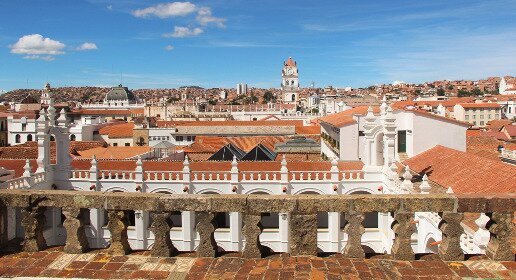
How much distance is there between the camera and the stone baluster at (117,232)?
19.3 ft

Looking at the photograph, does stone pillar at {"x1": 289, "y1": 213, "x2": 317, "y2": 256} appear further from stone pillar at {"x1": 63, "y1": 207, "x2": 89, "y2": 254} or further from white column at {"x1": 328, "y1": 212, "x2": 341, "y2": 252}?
white column at {"x1": 328, "y1": 212, "x2": 341, "y2": 252}

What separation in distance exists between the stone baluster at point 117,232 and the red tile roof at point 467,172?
1109 centimetres

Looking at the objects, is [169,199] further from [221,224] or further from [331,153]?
[331,153]

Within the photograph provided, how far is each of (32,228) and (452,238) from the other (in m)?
5.39

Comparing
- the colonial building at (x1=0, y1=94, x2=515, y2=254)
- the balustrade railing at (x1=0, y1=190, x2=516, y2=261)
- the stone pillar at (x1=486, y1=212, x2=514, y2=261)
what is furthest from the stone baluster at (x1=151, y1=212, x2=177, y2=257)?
the colonial building at (x1=0, y1=94, x2=515, y2=254)

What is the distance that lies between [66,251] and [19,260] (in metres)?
0.54

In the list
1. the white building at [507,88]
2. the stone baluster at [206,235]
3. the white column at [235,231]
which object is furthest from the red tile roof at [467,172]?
the white building at [507,88]

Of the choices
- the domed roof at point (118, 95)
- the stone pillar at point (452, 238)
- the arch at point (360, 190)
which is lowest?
the arch at point (360, 190)

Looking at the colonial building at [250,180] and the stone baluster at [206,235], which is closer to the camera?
the stone baluster at [206,235]

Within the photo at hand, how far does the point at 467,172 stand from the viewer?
16.0 m

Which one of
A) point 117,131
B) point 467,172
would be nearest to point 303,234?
point 467,172

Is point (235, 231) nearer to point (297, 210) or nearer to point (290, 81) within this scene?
point (297, 210)

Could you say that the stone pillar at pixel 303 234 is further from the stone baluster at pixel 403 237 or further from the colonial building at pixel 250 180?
the colonial building at pixel 250 180

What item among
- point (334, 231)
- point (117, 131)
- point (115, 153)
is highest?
point (117, 131)
